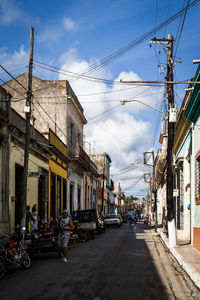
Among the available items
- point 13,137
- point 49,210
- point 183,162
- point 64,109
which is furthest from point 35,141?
point 64,109

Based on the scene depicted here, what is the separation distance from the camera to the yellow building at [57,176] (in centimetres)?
2638

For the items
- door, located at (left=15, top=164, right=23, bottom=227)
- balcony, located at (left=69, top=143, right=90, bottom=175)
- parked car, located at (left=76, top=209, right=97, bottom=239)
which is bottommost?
parked car, located at (left=76, top=209, right=97, bottom=239)

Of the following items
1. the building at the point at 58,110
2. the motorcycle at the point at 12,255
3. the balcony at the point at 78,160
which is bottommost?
the motorcycle at the point at 12,255

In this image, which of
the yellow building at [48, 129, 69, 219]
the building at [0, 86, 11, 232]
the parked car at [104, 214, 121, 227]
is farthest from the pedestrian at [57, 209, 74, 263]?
the parked car at [104, 214, 121, 227]

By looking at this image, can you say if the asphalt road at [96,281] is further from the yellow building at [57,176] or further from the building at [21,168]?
the yellow building at [57,176]

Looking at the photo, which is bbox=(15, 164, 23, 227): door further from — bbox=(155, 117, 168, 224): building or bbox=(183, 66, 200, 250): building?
bbox=(155, 117, 168, 224): building

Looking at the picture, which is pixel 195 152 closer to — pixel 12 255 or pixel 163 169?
pixel 12 255

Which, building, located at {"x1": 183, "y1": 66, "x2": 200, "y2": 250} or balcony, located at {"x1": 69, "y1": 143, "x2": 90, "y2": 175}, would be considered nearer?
building, located at {"x1": 183, "y1": 66, "x2": 200, "y2": 250}

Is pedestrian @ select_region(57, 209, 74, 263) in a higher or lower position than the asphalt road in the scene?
higher

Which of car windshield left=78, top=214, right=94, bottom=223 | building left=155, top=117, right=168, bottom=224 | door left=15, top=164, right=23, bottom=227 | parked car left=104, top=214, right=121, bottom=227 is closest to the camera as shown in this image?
door left=15, top=164, right=23, bottom=227

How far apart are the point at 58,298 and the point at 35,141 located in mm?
15239

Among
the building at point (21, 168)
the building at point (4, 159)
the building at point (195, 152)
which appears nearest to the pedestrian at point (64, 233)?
the building at point (4, 159)

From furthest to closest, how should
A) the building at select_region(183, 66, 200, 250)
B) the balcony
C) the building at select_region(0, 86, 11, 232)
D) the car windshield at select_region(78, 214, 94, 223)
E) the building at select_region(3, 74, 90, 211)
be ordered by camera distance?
the balcony
the building at select_region(3, 74, 90, 211)
the car windshield at select_region(78, 214, 94, 223)
the building at select_region(0, 86, 11, 232)
the building at select_region(183, 66, 200, 250)

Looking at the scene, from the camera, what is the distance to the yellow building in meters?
26.4
